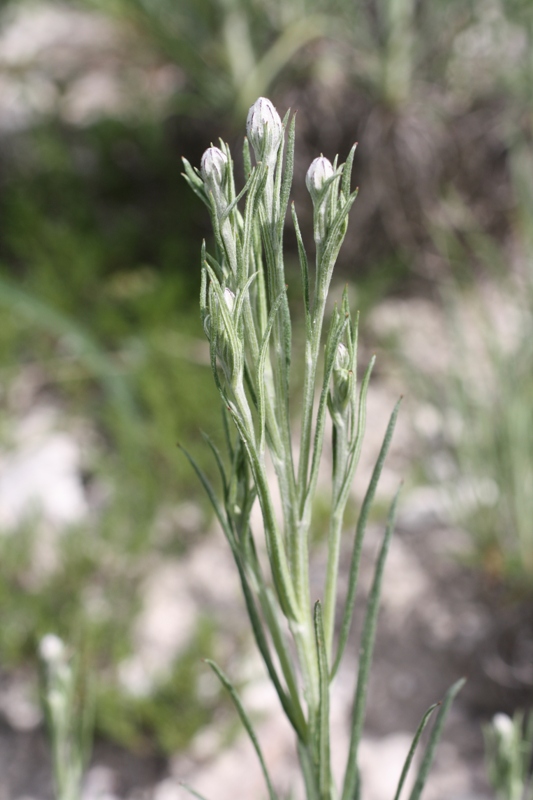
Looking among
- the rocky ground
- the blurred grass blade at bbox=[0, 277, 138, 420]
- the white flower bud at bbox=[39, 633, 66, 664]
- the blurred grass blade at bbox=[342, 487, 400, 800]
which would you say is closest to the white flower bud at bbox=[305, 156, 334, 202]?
the blurred grass blade at bbox=[342, 487, 400, 800]

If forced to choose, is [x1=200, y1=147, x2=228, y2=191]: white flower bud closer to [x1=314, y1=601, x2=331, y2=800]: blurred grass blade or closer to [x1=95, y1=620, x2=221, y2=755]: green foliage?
[x1=314, y1=601, x2=331, y2=800]: blurred grass blade

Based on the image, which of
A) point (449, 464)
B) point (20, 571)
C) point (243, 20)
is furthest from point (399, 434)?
point (243, 20)

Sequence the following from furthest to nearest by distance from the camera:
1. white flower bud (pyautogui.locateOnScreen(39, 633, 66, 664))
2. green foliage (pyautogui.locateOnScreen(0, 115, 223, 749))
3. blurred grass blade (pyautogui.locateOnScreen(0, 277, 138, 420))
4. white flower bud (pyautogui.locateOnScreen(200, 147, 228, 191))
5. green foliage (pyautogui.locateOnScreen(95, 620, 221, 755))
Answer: blurred grass blade (pyautogui.locateOnScreen(0, 277, 138, 420)) → green foliage (pyautogui.locateOnScreen(0, 115, 223, 749)) → green foliage (pyautogui.locateOnScreen(95, 620, 221, 755)) → white flower bud (pyautogui.locateOnScreen(39, 633, 66, 664)) → white flower bud (pyautogui.locateOnScreen(200, 147, 228, 191))

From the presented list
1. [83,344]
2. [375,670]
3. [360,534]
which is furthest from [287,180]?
[83,344]

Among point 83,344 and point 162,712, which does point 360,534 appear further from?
point 83,344

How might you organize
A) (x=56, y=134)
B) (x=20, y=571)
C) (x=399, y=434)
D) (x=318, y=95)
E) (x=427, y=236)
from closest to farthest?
(x=20, y=571) → (x=399, y=434) → (x=318, y=95) → (x=427, y=236) → (x=56, y=134)

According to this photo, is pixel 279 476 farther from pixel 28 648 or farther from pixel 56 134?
pixel 56 134
